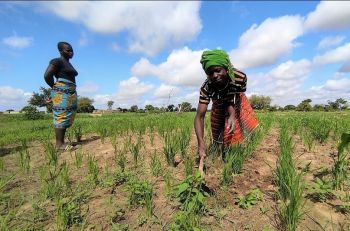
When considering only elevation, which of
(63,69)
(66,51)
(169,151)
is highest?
(66,51)

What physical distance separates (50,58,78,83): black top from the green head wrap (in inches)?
107

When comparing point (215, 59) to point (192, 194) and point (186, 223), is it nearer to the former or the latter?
point (192, 194)

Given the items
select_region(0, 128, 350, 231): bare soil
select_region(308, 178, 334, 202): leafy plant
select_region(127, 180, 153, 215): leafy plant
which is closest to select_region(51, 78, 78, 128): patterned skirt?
select_region(0, 128, 350, 231): bare soil

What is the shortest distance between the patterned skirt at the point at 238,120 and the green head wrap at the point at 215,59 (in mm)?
714

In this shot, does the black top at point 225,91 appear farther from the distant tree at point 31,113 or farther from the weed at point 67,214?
the distant tree at point 31,113

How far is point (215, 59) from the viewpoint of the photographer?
325cm

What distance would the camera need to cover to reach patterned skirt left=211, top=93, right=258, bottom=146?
3973 mm

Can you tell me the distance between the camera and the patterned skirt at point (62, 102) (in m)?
5.17

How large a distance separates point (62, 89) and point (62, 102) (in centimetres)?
21

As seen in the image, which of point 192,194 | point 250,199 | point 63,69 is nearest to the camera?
point 192,194

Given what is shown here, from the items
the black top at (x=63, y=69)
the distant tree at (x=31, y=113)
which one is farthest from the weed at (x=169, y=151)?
the distant tree at (x=31, y=113)

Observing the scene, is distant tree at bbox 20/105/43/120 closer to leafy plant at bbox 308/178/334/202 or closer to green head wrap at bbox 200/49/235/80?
green head wrap at bbox 200/49/235/80

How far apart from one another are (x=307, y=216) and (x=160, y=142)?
10.1 ft

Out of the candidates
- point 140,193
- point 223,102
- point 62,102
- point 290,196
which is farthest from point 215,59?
point 62,102
